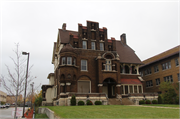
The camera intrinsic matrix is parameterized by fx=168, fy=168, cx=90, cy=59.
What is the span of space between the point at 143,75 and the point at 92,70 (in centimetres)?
1884

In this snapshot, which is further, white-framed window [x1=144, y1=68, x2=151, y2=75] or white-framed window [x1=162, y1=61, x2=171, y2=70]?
white-framed window [x1=144, y1=68, x2=151, y2=75]

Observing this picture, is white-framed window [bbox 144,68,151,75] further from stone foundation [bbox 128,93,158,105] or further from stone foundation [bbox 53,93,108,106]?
stone foundation [bbox 53,93,108,106]

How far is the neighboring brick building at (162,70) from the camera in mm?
33000

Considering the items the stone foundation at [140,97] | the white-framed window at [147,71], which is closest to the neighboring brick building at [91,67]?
the stone foundation at [140,97]

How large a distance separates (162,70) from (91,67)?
16703 mm

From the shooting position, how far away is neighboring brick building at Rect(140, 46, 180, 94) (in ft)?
108

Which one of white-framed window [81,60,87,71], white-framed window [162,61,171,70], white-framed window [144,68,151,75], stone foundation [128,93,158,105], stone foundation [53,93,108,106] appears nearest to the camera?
stone foundation [53,93,108,106]

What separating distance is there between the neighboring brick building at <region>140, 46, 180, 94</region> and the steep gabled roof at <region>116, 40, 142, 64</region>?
5084 millimetres

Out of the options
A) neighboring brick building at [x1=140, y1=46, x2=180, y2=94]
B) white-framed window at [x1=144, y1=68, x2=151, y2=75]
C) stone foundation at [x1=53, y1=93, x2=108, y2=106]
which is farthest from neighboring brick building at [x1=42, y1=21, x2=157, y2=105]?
white-framed window at [x1=144, y1=68, x2=151, y2=75]

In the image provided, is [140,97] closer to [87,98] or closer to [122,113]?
[87,98]

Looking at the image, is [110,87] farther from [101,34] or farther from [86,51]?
[101,34]

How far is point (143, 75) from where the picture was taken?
43.5 meters

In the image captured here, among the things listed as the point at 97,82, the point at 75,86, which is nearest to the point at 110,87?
the point at 97,82

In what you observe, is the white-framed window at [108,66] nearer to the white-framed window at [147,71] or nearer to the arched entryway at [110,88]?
the arched entryway at [110,88]
